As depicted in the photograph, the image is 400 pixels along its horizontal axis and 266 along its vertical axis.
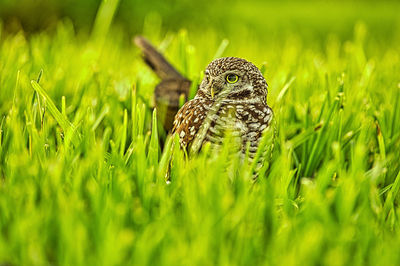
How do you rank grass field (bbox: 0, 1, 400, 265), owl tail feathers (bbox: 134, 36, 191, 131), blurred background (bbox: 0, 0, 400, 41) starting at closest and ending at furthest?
grass field (bbox: 0, 1, 400, 265) → owl tail feathers (bbox: 134, 36, 191, 131) → blurred background (bbox: 0, 0, 400, 41)

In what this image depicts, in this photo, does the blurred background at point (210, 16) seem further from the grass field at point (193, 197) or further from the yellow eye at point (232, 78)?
the yellow eye at point (232, 78)

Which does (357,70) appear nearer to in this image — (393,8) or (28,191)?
(28,191)

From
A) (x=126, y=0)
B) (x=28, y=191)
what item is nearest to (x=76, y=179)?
(x=28, y=191)

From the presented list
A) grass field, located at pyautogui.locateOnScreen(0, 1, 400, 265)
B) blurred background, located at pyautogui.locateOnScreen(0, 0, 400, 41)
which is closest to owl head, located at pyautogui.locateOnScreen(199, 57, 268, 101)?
grass field, located at pyautogui.locateOnScreen(0, 1, 400, 265)

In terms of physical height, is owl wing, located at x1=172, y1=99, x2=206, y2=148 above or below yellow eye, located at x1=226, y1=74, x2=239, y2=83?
below

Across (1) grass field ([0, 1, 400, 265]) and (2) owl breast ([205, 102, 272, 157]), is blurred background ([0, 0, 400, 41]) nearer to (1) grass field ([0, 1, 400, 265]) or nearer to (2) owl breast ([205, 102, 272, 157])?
(1) grass field ([0, 1, 400, 265])

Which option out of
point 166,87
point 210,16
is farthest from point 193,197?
point 210,16

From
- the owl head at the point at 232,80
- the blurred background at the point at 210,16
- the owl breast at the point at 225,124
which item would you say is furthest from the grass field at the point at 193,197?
the blurred background at the point at 210,16

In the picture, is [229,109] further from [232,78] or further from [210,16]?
[210,16]
